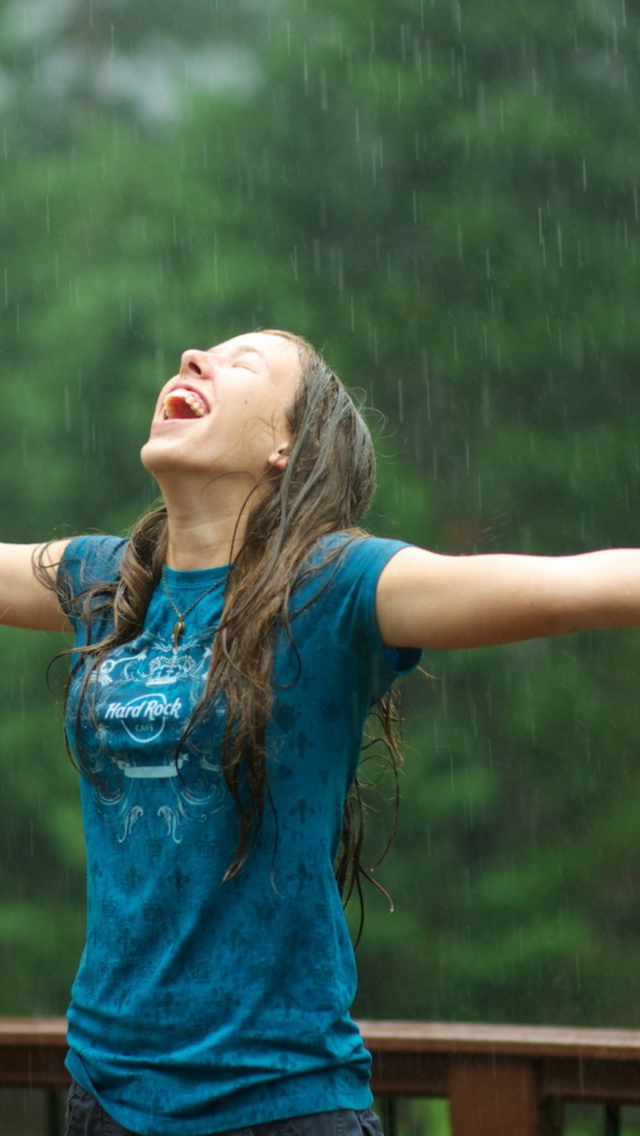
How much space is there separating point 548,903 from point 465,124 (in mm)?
3715

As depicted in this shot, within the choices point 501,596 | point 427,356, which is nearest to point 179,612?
point 501,596

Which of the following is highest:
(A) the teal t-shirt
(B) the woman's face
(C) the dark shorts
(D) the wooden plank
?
(B) the woman's face

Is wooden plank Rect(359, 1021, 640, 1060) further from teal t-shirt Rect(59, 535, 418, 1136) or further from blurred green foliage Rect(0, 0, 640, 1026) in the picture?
blurred green foliage Rect(0, 0, 640, 1026)

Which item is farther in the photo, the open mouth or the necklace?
the open mouth

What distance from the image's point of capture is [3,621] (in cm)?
181

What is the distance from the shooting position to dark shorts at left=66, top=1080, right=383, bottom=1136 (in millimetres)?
1324

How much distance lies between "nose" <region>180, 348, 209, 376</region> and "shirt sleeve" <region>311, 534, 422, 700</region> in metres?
0.38

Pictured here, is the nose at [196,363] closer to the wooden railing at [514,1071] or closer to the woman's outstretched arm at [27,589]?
the woman's outstretched arm at [27,589]

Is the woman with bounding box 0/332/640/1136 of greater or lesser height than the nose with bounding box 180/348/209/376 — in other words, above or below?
below

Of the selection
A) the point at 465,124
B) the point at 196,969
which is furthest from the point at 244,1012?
the point at 465,124

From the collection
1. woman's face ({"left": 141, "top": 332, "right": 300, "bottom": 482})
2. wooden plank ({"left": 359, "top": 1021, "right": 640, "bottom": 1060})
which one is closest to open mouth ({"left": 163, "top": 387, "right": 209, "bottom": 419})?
woman's face ({"left": 141, "top": 332, "right": 300, "bottom": 482})

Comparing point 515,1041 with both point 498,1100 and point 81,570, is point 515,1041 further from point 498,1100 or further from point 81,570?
point 81,570

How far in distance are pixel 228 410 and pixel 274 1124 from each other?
2.75 feet

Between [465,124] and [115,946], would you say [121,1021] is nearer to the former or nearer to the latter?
[115,946]
